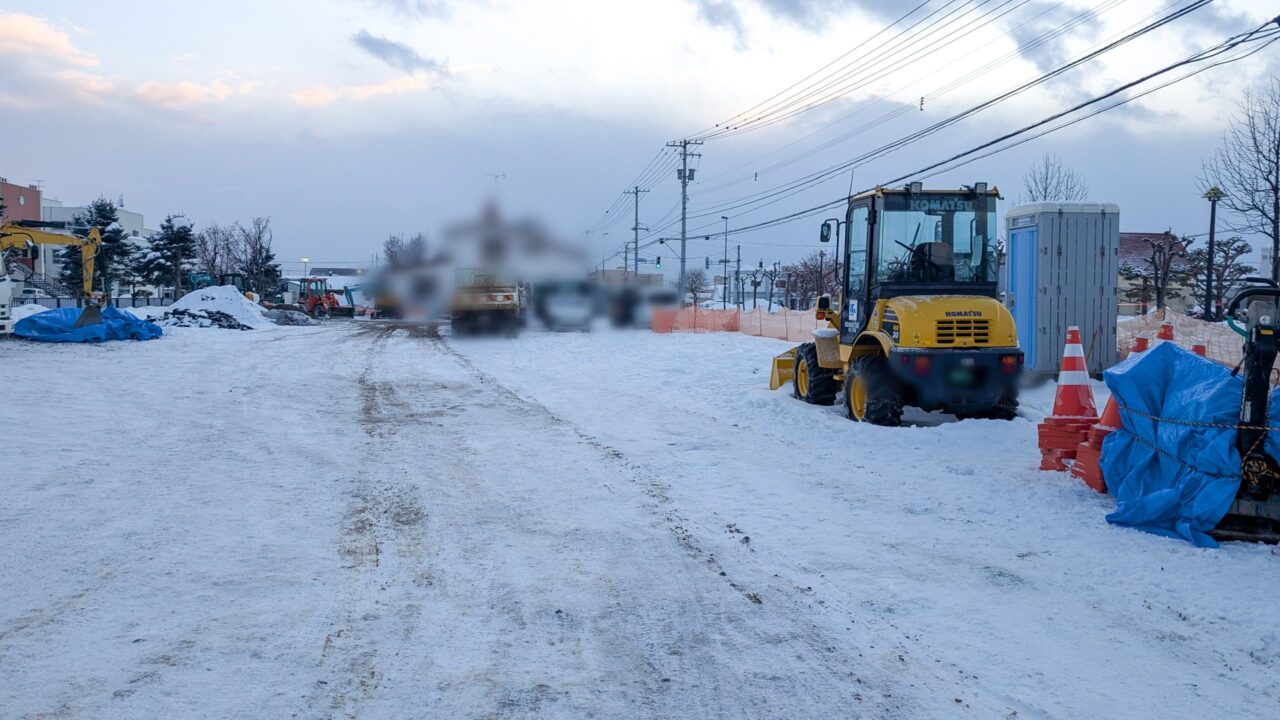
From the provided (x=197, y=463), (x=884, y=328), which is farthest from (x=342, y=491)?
(x=884, y=328)

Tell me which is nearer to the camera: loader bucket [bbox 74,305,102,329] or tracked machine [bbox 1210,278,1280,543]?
tracked machine [bbox 1210,278,1280,543]

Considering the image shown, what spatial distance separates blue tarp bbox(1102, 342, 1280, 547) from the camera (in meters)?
6.04

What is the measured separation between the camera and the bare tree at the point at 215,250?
73.9 m

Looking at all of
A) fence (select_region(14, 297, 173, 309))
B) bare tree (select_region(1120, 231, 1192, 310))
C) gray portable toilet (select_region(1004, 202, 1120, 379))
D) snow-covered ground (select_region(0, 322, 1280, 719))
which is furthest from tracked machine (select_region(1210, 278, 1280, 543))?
fence (select_region(14, 297, 173, 309))

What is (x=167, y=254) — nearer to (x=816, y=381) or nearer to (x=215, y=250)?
(x=215, y=250)

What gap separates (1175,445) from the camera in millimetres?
6375

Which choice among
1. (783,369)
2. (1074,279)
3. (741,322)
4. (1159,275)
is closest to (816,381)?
(783,369)

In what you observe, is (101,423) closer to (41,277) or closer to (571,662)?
(571,662)

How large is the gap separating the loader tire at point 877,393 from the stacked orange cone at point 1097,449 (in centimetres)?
330

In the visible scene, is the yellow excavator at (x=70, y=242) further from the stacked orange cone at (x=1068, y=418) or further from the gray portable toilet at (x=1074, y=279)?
the stacked orange cone at (x=1068, y=418)

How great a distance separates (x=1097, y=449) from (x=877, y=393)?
3.66 m

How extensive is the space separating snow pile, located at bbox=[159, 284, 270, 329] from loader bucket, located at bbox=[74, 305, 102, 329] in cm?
619

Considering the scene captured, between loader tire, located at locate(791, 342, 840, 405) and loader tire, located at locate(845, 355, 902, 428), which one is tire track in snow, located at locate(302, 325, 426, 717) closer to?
loader tire, located at locate(845, 355, 902, 428)

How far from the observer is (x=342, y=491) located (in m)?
7.79
